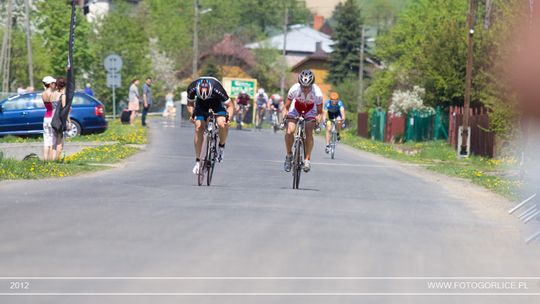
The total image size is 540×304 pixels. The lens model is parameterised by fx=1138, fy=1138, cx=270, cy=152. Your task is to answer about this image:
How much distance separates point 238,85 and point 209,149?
51.8 m

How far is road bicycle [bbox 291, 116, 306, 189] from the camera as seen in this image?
1827cm

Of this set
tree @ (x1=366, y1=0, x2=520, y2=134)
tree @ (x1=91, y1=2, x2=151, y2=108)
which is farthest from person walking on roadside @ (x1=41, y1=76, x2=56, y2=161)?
tree @ (x1=91, y1=2, x2=151, y2=108)

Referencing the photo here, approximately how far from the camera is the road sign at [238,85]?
228ft

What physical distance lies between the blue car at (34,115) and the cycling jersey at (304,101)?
16.1 metres

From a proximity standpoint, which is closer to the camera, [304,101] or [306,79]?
[306,79]

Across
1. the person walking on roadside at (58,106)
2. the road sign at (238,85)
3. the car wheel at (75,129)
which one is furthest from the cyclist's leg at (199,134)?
the road sign at (238,85)

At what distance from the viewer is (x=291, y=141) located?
746 inches

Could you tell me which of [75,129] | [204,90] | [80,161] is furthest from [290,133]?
[75,129]

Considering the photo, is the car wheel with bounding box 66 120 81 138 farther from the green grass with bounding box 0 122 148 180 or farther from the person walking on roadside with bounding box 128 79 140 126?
the person walking on roadside with bounding box 128 79 140 126

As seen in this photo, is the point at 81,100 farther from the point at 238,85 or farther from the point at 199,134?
the point at 238,85

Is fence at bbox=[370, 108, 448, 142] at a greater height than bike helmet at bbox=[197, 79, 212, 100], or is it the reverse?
bike helmet at bbox=[197, 79, 212, 100]

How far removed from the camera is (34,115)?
112ft

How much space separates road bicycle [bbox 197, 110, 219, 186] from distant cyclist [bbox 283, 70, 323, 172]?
1.21 metres

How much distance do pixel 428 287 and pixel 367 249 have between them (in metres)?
2.03
